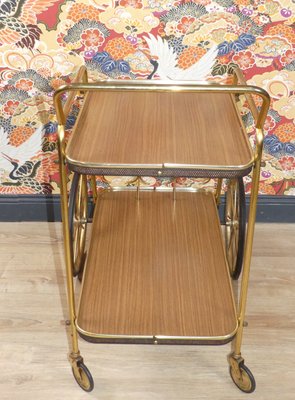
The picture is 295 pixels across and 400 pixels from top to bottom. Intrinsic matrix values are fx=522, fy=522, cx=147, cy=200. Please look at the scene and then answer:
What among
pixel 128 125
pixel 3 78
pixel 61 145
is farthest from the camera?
pixel 3 78

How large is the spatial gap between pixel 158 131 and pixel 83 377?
0.67m

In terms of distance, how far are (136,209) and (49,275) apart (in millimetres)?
371

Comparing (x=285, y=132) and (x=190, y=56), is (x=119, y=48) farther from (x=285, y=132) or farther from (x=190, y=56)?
(x=285, y=132)

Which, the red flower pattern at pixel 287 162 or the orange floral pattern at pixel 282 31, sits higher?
the orange floral pattern at pixel 282 31

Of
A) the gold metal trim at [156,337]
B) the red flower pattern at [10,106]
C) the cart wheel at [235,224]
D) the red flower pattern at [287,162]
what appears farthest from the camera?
the red flower pattern at [287,162]

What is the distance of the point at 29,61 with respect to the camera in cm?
160

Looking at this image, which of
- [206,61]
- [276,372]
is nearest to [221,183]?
[206,61]

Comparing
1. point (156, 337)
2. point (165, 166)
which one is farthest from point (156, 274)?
point (165, 166)

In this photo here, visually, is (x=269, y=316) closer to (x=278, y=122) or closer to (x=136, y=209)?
(x=136, y=209)

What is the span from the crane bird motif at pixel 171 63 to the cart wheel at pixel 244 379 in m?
0.86

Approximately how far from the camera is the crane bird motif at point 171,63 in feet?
5.13

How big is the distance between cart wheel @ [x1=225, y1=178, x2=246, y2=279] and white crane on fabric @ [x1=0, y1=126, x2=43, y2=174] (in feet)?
2.18

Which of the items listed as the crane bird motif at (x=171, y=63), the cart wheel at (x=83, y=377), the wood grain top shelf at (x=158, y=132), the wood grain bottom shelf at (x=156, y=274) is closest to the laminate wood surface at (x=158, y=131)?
the wood grain top shelf at (x=158, y=132)

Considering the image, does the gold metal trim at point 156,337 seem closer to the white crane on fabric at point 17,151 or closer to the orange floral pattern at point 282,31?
the white crane on fabric at point 17,151
